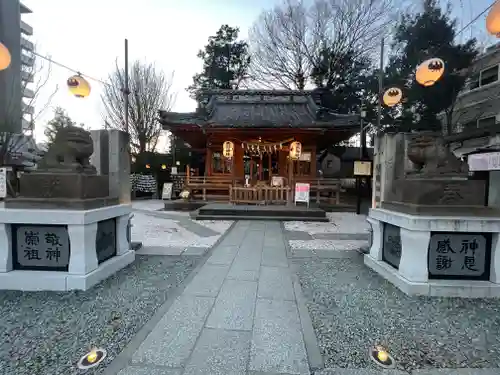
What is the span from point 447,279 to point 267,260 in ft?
8.68

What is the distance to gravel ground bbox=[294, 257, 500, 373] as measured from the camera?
2105 millimetres

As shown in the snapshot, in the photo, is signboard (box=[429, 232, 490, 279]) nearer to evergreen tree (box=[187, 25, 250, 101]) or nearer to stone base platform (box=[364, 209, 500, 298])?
stone base platform (box=[364, 209, 500, 298])

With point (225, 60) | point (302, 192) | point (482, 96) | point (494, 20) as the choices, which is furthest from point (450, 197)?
point (225, 60)

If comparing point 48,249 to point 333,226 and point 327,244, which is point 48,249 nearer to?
point 327,244

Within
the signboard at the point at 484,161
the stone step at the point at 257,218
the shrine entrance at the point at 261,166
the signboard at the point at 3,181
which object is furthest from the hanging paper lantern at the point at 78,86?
the shrine entrance at the point at 261,166

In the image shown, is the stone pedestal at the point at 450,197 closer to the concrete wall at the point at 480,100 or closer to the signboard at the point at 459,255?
the signboard at the point at 459,255

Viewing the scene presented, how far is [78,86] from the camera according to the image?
20.2 feet

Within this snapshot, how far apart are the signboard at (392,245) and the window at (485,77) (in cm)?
1577

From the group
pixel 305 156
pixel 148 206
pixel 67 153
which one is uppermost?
pixel 305 156

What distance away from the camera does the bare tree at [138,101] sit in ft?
61.3

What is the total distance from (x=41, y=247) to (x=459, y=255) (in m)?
5.62

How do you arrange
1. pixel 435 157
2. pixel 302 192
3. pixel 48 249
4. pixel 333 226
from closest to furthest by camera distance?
1. pixel 48 249
2. pixel 435 157
3. pixel 333 226
4. pixel 302 192

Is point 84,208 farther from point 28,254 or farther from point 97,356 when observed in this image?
point 97,356

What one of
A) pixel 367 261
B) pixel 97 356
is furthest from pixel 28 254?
pixel 367 261
